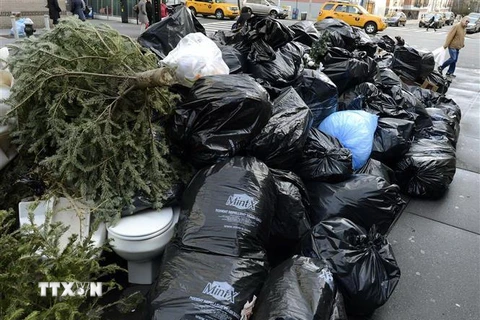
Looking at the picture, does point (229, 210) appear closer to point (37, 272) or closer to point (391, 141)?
point (37, 272)

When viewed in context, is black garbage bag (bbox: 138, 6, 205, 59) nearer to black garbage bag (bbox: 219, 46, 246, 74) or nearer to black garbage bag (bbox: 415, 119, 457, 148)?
black garbage bag (bbox: 219, 46, 246, 74)

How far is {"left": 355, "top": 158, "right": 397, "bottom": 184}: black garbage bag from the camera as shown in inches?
118

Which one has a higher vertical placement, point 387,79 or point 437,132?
point 387,79

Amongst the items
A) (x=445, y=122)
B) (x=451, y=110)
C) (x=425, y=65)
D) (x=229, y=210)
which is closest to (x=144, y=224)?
(x=229, y=210)

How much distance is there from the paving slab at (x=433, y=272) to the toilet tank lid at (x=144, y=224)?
1260 mm

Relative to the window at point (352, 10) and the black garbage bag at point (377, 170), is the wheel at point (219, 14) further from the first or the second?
the black garbage bag at point (377, 170)

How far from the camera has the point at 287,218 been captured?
2256 millimetres

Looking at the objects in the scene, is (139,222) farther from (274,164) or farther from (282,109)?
(282,109)

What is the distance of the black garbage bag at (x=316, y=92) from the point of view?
3221 mm

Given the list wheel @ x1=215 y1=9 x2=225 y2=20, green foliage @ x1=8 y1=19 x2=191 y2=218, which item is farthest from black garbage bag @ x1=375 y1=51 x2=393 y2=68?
wheel @ x1=215 y1=9 x2=225 y2=20

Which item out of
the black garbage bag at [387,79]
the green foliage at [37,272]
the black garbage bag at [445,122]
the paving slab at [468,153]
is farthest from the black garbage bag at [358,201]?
the black garbage bag at [387,79]

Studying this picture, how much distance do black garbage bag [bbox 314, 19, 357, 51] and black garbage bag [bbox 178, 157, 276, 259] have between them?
306 cm

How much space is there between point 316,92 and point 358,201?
44.8 inches

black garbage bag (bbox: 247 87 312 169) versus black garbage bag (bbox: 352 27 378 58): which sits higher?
black garbage bag (bbox: 352 27 378 58)
